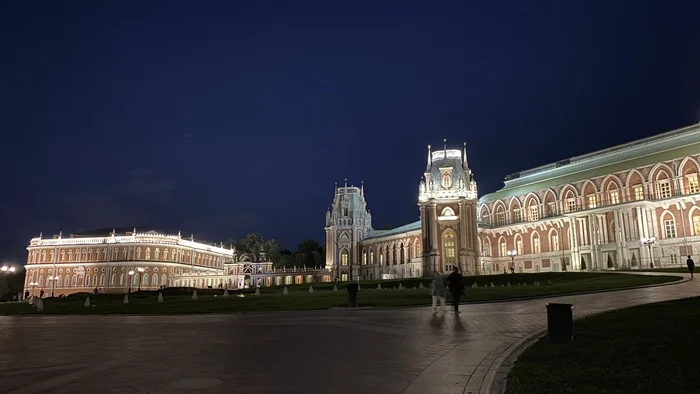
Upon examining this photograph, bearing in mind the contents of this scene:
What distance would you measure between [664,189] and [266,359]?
214 ft

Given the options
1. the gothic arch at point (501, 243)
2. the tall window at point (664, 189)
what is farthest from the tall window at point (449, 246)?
the tall window at point (664, 189)

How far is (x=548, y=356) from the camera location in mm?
8844

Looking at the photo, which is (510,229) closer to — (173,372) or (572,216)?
(572,216)

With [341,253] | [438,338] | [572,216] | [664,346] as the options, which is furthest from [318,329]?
[341,253]

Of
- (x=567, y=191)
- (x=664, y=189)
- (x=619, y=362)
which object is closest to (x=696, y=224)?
(x=664, y=189)

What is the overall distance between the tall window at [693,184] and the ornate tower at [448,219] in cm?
2676

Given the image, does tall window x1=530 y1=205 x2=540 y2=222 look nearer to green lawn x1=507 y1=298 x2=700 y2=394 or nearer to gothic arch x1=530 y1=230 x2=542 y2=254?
gothic arch x1=530 y1=230 x2=542 y2=254

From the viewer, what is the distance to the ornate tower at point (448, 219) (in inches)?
2864

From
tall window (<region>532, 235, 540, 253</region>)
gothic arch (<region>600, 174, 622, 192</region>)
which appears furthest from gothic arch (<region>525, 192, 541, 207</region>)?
gothic arch (<region>600, 174, 622, 192</region>)

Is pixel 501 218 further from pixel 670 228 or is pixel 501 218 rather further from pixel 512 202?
pixel 670 228

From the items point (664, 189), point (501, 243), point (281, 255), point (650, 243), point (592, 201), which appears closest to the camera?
point (650, 243)

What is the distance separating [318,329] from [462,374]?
7.33 metres

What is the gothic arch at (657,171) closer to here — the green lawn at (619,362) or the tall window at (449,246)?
the tall window at (449,246)

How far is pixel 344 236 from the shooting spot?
100 meters
